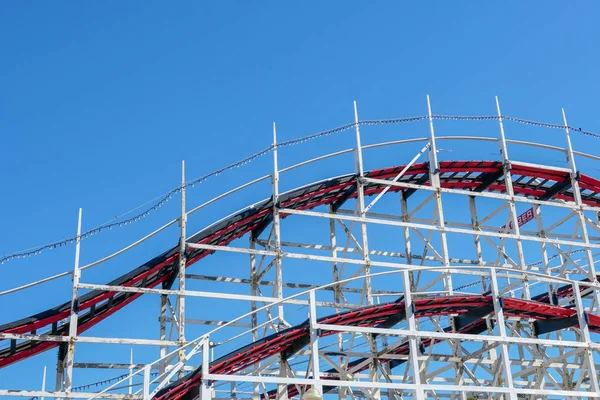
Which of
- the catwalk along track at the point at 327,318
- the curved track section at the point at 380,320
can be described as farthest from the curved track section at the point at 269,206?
the curved track section at the point at 380,320

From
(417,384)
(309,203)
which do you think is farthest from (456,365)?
(309,203)

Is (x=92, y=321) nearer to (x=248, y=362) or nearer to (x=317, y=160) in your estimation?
(x=248, y=362)

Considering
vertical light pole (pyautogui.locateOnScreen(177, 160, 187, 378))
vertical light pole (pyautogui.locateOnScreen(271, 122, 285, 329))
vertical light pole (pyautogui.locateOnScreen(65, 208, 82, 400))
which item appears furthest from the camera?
vertical light pole (pyautogui.locateOnScreen(271, 122, 285, 329))

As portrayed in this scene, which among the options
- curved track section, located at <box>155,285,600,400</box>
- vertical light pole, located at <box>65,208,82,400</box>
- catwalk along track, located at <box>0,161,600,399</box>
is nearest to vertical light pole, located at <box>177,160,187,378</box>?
catwalk along track, located at <box>0,161,600,399</box>

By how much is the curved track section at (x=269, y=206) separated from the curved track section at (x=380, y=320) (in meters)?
4.52

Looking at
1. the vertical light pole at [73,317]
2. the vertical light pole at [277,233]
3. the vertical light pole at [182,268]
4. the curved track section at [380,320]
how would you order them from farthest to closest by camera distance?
the vertical light pole at [277,233], the vertical light pole at [182,268], the vertical light pole at [73,317], the curved track section at [380,320]

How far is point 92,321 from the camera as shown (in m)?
26.7

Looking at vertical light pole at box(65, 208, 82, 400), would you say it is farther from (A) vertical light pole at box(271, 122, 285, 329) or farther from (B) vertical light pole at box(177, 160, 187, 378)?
(A) vertical light pole at box(271, 122, 285, 329)

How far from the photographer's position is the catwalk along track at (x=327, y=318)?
24.5m

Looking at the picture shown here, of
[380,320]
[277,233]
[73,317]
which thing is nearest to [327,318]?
[380,320]

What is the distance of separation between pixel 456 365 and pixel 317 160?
7.59m

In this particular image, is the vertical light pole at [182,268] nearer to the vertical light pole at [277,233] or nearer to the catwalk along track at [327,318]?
the catwalk along track at [327,318]

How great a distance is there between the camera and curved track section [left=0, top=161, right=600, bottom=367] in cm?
2556

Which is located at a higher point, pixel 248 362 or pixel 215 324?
pixel 215 324
